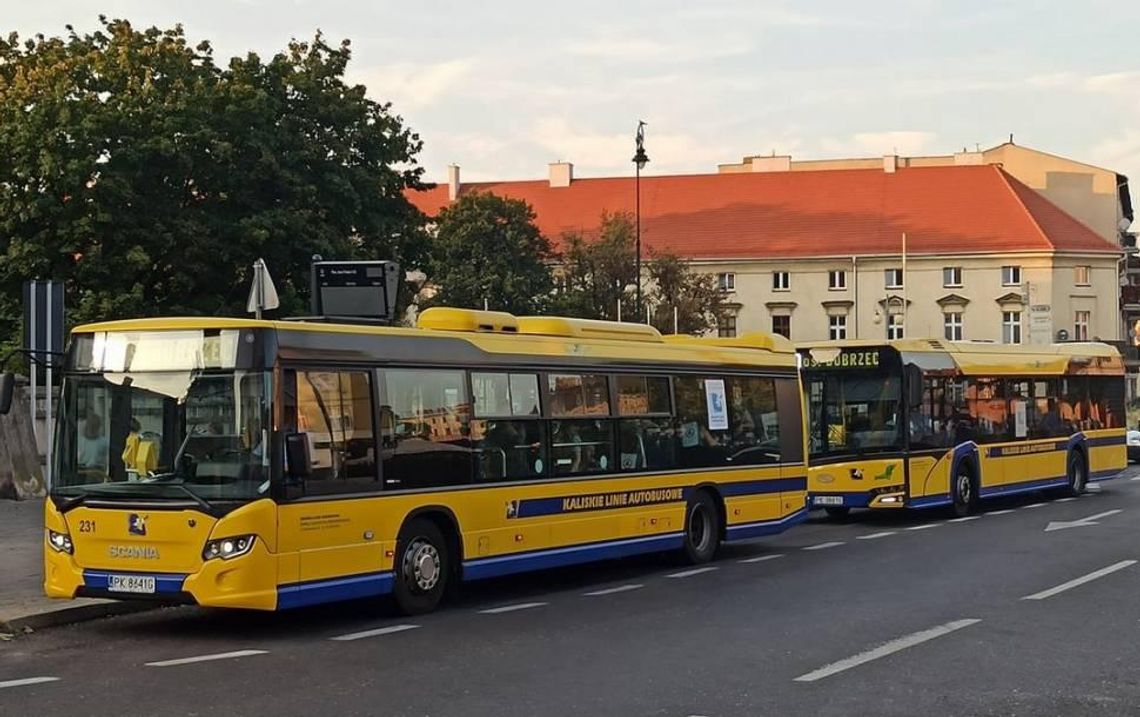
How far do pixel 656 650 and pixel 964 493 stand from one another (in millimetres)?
16328

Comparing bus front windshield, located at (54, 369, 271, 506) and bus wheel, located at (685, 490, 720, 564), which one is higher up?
bus front windshield, located at (54, 369, 271, 506)

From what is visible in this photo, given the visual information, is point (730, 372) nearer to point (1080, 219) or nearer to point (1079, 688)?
point (1079, 688)

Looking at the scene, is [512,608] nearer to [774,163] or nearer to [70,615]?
[70,615]

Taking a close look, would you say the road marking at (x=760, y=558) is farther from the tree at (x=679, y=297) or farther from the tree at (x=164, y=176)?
the tree at (x=679, y=297)

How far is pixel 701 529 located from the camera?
18656mm

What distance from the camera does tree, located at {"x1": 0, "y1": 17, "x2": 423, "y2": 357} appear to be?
133 ft

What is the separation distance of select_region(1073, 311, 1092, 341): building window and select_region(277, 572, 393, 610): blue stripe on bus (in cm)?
9386

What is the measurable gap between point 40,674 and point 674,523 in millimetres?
8868

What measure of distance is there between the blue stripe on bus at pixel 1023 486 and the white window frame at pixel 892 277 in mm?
71833

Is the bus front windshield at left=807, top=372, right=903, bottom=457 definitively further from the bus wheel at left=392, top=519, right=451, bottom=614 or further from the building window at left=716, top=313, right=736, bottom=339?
the building window at left=716, top=313, right=736, bottom=339

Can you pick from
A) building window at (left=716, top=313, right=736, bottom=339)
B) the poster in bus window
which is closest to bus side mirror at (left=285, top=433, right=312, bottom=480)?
the poster in bus window

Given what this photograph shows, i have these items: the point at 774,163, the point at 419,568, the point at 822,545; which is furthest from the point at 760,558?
the point at 774,163

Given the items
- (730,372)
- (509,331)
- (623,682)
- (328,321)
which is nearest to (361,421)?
(328,321)

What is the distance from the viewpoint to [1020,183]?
348ft
